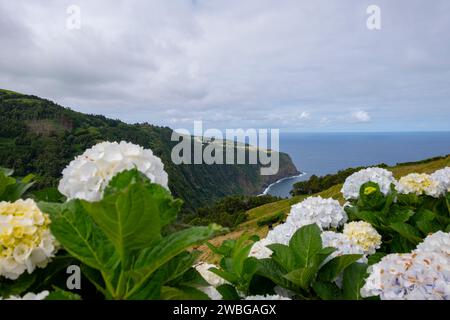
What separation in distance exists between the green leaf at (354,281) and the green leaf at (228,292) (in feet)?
2.09

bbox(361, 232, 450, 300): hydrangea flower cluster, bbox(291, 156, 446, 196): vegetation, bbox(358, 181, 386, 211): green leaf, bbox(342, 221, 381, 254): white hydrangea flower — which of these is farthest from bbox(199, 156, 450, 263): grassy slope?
bbox(361, 232, 450, 300): hydrangea flower cluster

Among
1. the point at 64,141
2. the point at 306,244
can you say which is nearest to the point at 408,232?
the point at 306,244

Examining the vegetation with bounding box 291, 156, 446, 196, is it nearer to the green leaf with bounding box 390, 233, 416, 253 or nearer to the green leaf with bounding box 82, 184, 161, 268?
the green leaf with bounding box 390, 233, 416, 253

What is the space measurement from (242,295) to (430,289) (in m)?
Result: 1.05

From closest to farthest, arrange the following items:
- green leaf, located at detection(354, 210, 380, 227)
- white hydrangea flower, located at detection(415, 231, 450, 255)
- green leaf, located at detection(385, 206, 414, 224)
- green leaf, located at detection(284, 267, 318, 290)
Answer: white hydrangea flower, located at detection(415, 231, 450, 255)
green leaf, located at detection(284, 267, 318, 290)
green leaf, located at detection(385, 206, 414, 224)
green leaf, located at detection(354, 210, 380, 227)

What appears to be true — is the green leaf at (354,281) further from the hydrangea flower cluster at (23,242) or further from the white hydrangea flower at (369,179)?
the white hydrangea flower at (369,179)

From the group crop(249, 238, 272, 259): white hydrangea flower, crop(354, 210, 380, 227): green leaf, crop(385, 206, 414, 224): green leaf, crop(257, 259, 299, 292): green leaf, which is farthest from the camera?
crop(354, 210, 380, 227): green leaf

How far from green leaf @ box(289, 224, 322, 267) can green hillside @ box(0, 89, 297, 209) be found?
9977cm

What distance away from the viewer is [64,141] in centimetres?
13388

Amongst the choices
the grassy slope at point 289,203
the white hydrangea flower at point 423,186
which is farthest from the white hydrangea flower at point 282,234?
the grassy slope at point 289,203

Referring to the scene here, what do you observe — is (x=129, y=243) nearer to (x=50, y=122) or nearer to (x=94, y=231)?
(x=94, y=231)

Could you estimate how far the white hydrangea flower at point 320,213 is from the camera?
4266mm

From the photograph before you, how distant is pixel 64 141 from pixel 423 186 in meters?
142

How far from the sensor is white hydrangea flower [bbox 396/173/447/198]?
16.5 feet
